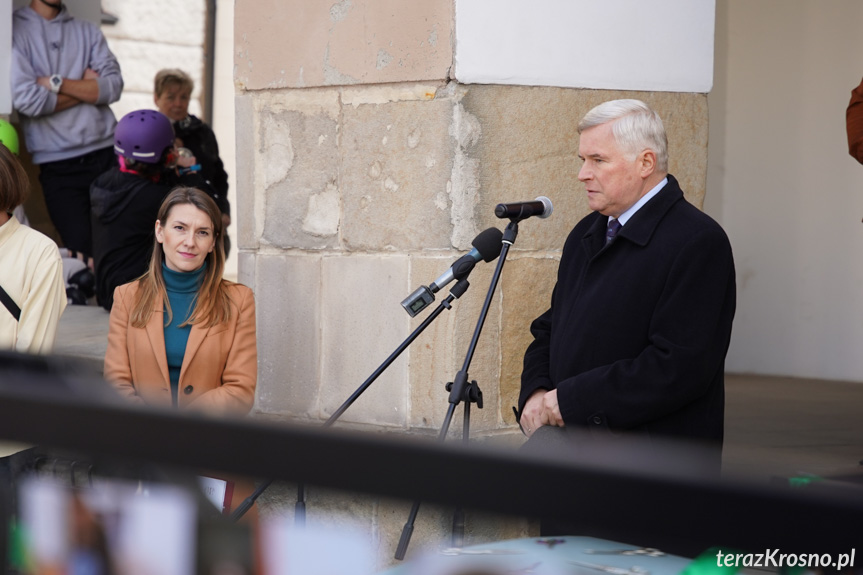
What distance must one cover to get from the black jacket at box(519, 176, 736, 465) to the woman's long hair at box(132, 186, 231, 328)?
3.88 ft

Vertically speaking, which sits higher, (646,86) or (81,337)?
(646,86)

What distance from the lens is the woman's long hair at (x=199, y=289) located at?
3.57 metres

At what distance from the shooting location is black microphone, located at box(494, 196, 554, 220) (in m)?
2.88

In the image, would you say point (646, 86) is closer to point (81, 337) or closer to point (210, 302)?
point (210, 302)

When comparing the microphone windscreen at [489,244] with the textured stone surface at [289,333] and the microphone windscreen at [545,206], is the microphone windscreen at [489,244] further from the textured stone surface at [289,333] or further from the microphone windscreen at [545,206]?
the textured stone surface at [289,333]

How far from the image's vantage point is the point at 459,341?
3.52 m

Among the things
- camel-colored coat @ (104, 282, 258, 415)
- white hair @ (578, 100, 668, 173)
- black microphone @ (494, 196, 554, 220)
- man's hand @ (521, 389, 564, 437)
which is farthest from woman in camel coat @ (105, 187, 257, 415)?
white hair @ (578, 100, 668, 173)

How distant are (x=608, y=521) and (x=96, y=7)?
22.5 feet

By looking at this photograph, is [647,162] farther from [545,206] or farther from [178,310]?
[178,310]

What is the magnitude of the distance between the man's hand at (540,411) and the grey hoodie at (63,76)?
3.78 meters

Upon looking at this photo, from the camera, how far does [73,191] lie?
240 inches

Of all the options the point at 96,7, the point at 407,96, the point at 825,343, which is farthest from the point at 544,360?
the point at 96,7

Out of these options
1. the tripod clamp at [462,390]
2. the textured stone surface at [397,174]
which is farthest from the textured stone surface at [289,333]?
the tripod clamp at [462,390]

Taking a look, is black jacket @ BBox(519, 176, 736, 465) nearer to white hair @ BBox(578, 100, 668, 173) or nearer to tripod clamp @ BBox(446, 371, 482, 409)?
white hair @ BBox(578, 100, 668, 173)
